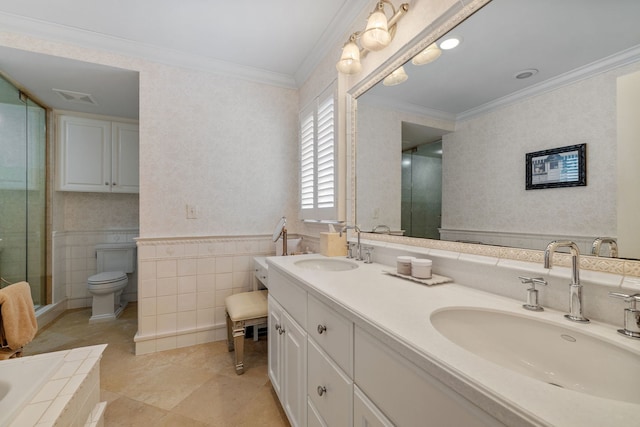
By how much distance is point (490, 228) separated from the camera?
1013mm

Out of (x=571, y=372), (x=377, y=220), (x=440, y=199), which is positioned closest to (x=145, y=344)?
(x=377, y=220)

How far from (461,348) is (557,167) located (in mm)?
674

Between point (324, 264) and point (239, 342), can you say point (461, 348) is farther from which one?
point (239, 342)

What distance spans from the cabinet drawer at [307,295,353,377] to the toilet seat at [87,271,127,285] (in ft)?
8.84

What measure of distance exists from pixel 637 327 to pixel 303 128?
2.34m

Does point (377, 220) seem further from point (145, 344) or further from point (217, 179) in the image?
point (145, 344)

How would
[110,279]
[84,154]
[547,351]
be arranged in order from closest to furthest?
[547,351], [110,279], [84,154]

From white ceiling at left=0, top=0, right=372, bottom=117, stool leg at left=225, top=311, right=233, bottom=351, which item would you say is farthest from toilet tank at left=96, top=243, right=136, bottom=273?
stool leg at left=225, top=311, right=233, bottom=351

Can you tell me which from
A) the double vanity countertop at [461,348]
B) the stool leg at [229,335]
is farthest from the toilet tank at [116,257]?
the double vanity countertop at [461,348]

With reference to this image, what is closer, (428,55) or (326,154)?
(428,55)

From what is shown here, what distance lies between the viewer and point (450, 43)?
1130mm

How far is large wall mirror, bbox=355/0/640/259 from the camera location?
27.3 inches

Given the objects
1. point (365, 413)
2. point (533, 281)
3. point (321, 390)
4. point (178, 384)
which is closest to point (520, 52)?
point (533, 281)

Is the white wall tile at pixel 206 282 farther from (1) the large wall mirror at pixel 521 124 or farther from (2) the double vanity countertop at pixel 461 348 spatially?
(1) the large wall mirror at pixel 521 124
